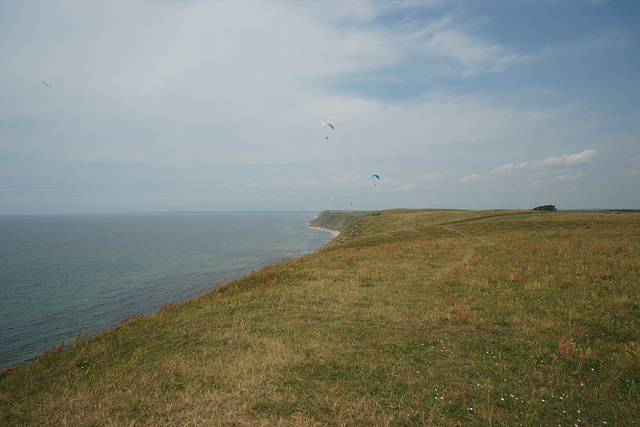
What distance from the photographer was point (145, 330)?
14539 mm

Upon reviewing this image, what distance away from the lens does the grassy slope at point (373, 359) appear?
725 centimetres

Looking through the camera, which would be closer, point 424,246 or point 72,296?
point 424,246

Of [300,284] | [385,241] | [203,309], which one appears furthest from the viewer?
[385,241]

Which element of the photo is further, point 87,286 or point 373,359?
point 87,286

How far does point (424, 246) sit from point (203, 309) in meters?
27.1

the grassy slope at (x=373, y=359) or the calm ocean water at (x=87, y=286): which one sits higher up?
the grassy slope at (x=373, y=359)

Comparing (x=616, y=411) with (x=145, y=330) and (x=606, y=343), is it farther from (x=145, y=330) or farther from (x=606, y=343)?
(x=145, y=330)

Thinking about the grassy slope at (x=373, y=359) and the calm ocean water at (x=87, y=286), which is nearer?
the grassy slope at (x=373, y=359)

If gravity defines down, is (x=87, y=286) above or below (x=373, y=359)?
below

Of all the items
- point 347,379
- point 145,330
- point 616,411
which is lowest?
point 145,330

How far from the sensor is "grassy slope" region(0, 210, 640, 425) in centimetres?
725

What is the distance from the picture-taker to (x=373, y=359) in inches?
391

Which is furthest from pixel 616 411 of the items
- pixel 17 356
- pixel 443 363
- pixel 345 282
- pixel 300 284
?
pixel 17 356

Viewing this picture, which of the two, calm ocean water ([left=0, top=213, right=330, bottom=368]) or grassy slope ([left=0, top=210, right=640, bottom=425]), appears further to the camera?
calm ocean water ([left=0, top=213, right=330, bottom=368])
